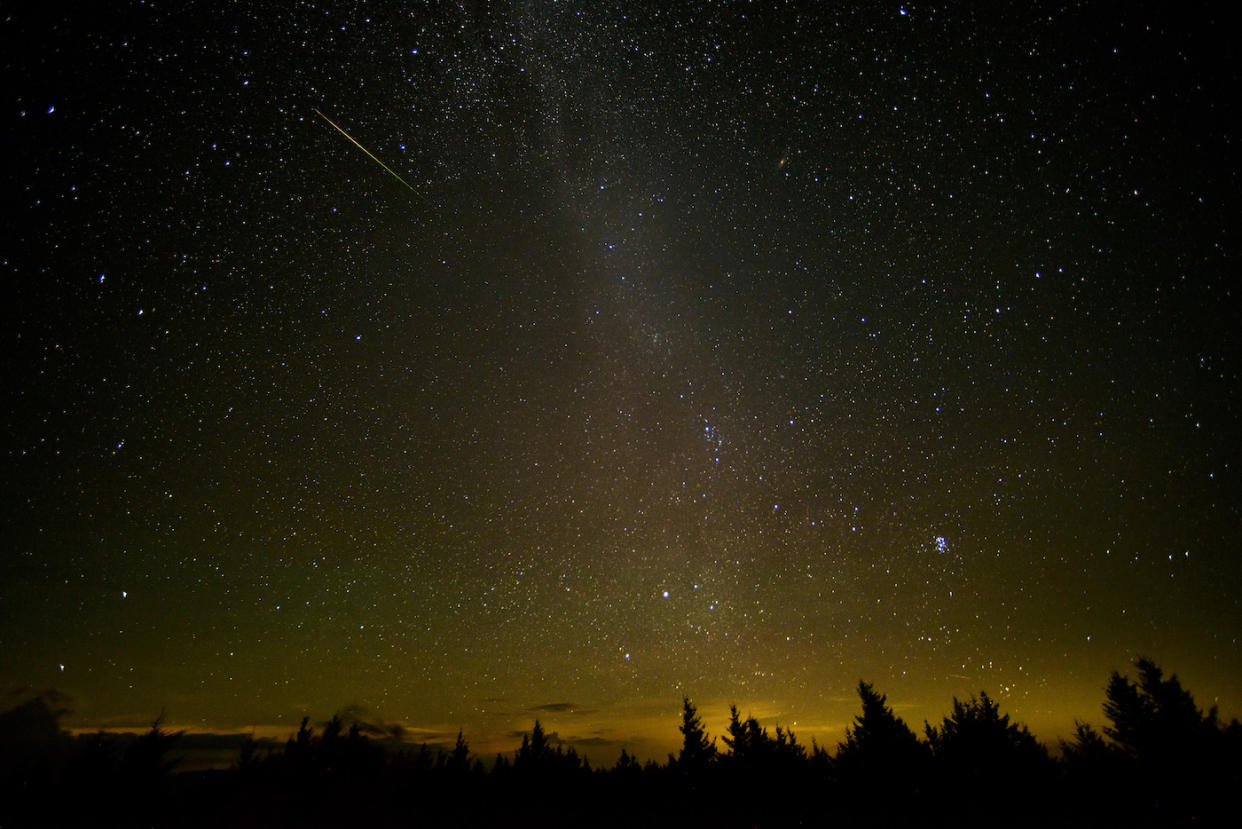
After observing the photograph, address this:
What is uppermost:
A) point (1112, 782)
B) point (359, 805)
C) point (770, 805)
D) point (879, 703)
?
point (879, 703)

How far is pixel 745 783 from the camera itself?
2425cm

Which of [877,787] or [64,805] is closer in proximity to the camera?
[877,787]

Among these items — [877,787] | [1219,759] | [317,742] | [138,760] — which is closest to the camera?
[1219,759]

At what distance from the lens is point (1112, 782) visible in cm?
1622

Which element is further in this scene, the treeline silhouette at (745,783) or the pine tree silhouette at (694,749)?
the pine tree silhouette at (694,749)

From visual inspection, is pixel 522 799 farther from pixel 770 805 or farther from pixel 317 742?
pixel 317 742

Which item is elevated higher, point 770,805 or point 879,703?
point 879,703

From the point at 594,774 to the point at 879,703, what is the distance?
1041 inches

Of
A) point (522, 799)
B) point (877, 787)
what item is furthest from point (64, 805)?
point (877, 787)

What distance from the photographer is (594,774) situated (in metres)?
38.5

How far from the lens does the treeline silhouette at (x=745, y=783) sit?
1617cm

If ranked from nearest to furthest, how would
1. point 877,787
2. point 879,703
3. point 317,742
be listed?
point 877,787 < point 879,703 < point 317,742

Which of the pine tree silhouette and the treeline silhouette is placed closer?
the treeline silhouette

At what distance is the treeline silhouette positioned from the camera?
53.1 ft
